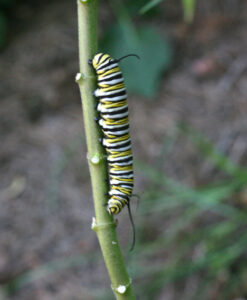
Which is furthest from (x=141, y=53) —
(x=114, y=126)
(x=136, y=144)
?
(x=114, y=126)

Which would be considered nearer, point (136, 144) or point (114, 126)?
point (114, 126)

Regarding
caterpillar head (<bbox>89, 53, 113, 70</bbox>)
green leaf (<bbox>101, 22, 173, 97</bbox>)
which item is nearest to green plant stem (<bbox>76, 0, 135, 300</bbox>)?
caterpillar head (<bbox>89, 53, 113, 70</bbox>)

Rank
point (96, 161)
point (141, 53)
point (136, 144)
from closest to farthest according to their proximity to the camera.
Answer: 1. point (96, 161)
2. point (136, 144)
3. point (141, 53)

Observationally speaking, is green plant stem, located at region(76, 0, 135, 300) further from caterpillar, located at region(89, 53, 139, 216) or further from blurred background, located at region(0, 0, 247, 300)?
blurred background, located at region(0, 0, 247, 300)

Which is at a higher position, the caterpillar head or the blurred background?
the caterpillar head

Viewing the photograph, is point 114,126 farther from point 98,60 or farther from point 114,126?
point 98,60

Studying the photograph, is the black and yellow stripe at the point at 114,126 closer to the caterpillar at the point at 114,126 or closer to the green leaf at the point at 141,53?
the caterpillar at the point at 114,126

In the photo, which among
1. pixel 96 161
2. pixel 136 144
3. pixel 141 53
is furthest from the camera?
pixel 141 53
